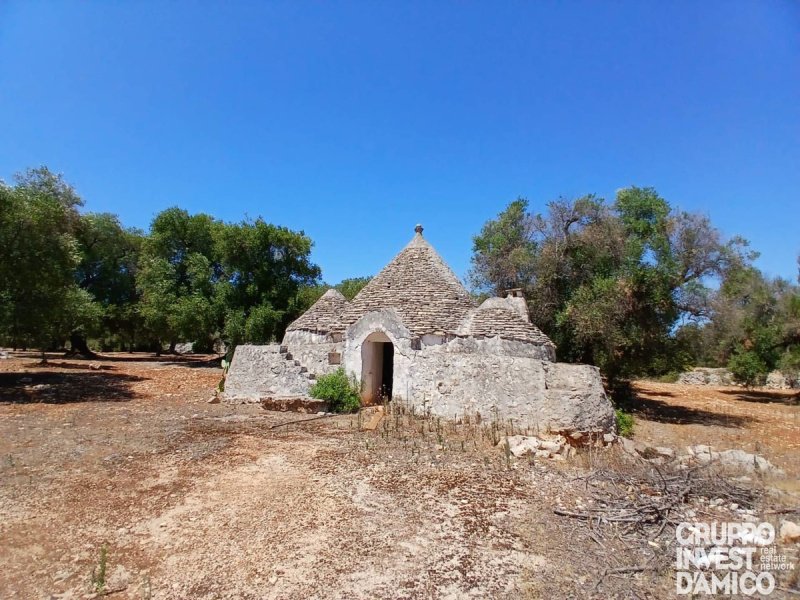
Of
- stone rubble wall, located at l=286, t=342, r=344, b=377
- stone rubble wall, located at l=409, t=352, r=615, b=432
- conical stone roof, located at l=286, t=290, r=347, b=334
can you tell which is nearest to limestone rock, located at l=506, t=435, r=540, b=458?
stone rubble wall, located at l=409, t=352, r=615, b=432

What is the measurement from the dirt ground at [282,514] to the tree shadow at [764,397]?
15031 millimetres

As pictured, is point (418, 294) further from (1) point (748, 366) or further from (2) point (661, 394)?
(1) point (748, 366)

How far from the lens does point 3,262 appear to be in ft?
44.0

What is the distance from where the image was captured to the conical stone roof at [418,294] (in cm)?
1238

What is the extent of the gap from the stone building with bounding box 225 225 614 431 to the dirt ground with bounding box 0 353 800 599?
1438mm

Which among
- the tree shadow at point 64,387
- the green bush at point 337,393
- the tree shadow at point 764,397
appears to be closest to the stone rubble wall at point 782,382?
the tree shadow at point 764,397

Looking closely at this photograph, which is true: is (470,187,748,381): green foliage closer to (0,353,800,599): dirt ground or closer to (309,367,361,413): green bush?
(0,353,800,599): dirt ground

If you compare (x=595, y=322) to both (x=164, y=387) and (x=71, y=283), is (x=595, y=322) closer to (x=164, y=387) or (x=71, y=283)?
(x=164, y=387)

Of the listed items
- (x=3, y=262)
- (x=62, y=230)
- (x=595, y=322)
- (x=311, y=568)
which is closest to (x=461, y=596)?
(x=311, y=568)

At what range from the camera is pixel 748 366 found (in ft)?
71.8

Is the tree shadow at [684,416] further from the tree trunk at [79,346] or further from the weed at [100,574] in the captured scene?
the tree trunk at [79,346]

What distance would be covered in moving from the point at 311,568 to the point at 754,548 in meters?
4.77

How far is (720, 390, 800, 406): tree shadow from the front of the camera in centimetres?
2188

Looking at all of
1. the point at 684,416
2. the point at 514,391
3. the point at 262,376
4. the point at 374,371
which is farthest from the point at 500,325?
the point at 684,416
